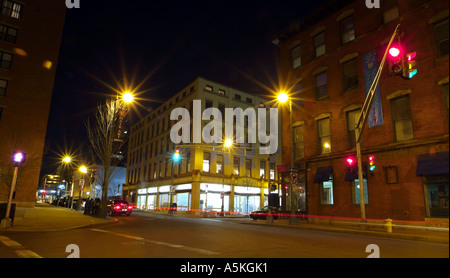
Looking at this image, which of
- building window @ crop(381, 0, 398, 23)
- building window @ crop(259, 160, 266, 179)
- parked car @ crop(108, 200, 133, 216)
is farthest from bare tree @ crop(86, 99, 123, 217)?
building window @ crop(259, 160, 266, 179)

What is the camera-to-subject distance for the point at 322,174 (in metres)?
21.7

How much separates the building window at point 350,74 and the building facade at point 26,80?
30.7 metres

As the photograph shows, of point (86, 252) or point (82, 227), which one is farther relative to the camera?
point (82, 227)

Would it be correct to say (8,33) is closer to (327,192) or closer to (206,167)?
(206,167)

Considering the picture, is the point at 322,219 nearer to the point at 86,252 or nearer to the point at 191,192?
the point at 86,252

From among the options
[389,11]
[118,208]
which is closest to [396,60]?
[389,11]

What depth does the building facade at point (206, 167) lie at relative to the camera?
42.8 m

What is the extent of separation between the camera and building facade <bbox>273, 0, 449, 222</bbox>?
16.6 metres

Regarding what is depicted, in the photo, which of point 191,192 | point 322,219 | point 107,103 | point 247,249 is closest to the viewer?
point 247,249

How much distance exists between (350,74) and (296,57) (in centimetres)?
629

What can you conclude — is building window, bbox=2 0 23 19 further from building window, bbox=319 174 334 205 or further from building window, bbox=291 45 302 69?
building window, bbox=319 174 334 205

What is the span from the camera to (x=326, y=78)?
23.3 m
